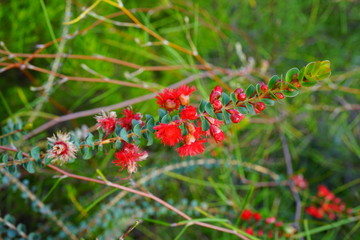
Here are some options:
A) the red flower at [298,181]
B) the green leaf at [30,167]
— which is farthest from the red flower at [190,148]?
the red flower at [298,181]

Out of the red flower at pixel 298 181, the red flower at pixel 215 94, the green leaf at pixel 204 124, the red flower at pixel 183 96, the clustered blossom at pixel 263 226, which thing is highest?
the red flower at pixel 183 96

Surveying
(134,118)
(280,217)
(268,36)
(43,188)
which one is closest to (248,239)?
(134,118)

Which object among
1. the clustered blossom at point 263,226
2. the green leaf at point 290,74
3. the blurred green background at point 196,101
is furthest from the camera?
the blurred green background at point 196,101

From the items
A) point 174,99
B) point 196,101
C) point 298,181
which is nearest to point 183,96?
point 174,99

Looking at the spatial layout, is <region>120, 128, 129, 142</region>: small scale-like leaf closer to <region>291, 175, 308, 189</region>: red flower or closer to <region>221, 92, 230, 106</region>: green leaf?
<region>221, 92, 230, 106</region>: green leaf

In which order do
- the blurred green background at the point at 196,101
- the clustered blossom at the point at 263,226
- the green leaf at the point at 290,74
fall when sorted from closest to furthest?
the green leaf at the point at 290,74
the clustered blossom at the point at 263,226
the blurred green background at the point at 196,101

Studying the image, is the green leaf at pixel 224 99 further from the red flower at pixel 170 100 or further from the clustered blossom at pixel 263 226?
the clustered blossom at pixel 263 226

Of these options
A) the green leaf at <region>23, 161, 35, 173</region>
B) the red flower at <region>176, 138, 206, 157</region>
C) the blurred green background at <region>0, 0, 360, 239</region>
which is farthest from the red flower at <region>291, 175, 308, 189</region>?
the green leaf at <region>23, 161, 35, 173</region>
